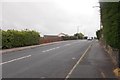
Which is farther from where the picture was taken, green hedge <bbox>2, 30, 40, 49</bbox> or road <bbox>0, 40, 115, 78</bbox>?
green hedge <bbox>2, 30, 40, 49</bbox>

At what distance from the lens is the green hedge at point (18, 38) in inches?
1636

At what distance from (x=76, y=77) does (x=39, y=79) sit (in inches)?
77.4

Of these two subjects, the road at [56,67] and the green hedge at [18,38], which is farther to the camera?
the green hedge at [18,38]

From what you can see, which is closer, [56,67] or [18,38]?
[56,67]

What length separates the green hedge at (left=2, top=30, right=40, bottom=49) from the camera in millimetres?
41566

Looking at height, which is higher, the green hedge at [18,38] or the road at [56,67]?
the green hedge at [18,38]

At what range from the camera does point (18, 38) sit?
47000 mm

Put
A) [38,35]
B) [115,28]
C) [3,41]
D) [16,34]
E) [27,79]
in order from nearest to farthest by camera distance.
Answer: [27,79] → [115,28] → [3,41] → [16,34] → [38,35]

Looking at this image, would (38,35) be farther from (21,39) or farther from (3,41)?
(3,41)

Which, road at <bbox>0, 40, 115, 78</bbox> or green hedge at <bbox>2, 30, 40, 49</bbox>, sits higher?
green hedge at <bbox>2, 30, 40, 49</bbox>

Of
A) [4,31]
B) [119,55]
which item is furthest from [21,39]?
[119,55]

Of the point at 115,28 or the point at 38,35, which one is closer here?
the point at 115,28

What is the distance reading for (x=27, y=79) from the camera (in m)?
14.7

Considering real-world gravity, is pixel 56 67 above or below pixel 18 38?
below
